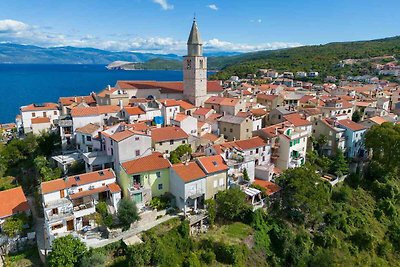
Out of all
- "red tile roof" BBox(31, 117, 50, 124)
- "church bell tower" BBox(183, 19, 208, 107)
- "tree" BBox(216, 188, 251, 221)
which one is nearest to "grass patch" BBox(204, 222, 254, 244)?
"tree" BBox(216, 188, 251, 221)

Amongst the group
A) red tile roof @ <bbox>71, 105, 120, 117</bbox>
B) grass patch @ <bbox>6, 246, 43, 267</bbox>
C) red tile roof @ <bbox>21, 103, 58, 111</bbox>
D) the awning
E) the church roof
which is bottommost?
grass patch @ <bbox>6, 246, 43, 267</bbox>

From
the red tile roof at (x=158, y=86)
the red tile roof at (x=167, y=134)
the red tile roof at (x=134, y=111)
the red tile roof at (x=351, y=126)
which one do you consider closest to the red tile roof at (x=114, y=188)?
the red tile roof at (x=167, y=134)

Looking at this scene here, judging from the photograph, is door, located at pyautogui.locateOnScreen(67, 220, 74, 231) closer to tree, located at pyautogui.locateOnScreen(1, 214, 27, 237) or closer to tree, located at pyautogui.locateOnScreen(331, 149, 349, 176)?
tree, located at pyautogui.locateOnScreen(1, 214, 27, 237)

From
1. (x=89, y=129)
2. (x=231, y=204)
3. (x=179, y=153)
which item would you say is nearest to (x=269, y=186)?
(x=231, y=204)

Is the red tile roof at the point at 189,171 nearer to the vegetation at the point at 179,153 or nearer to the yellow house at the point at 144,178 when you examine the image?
the yellow house at the point at 144,178

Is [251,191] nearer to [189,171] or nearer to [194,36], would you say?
[189,171]
